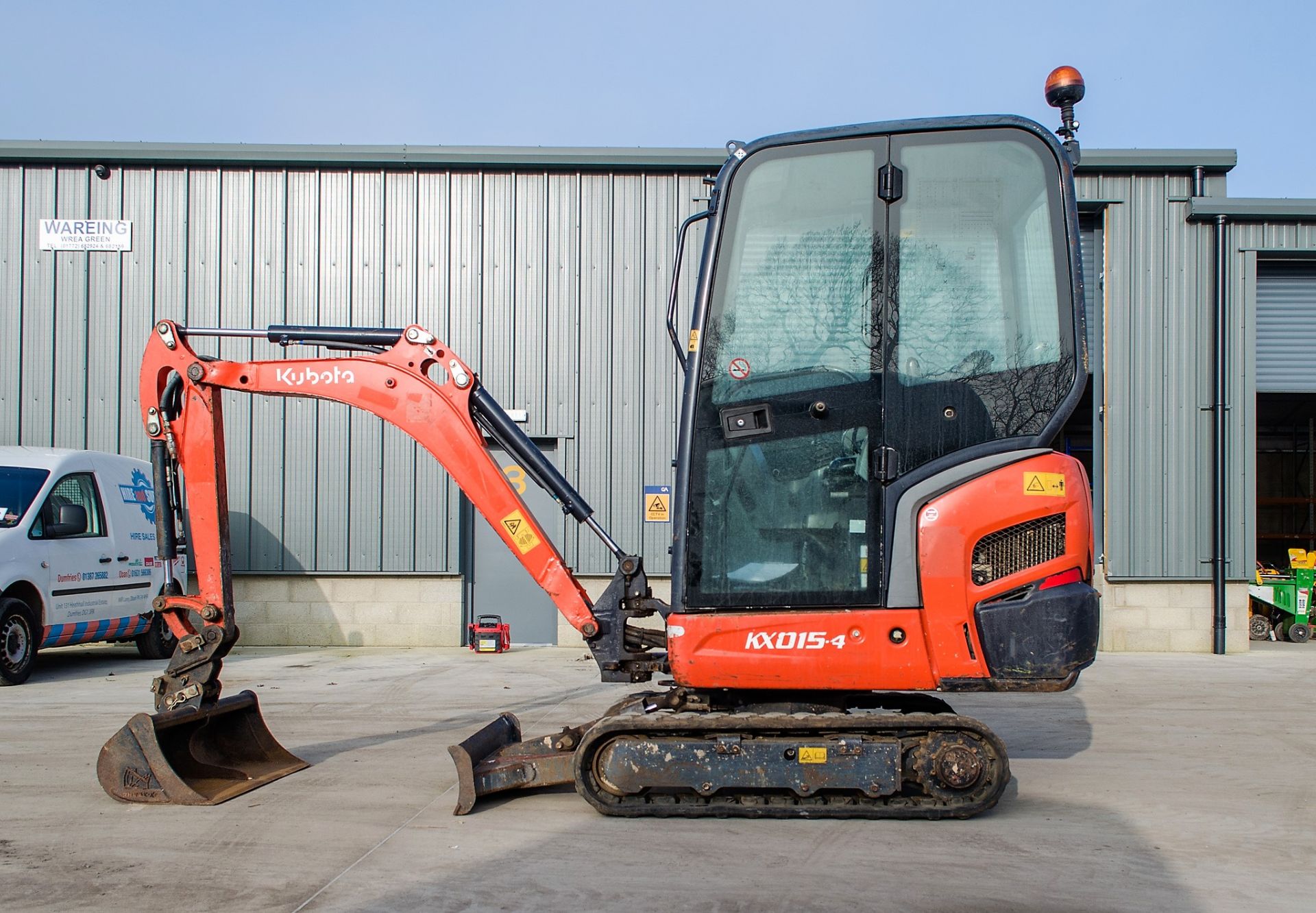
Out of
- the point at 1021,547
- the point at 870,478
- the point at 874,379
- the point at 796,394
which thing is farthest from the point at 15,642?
the point at 1021,547

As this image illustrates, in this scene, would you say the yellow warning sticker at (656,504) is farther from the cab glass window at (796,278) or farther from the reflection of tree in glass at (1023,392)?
the reflection of tree in glass at (1023,392)

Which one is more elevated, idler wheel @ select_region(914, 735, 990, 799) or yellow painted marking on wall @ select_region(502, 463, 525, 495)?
yellow painted marking on wall @ select_region(502, 463, 525, 495)

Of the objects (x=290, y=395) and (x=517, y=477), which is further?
(x=517, y=477)

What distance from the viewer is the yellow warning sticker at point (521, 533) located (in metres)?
5.78

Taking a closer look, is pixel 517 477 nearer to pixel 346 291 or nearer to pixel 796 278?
pixel 346 291

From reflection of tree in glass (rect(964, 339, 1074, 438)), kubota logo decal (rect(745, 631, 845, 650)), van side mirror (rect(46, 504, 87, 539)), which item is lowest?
kubota logo decal (rect(745, 631, 845, 650))

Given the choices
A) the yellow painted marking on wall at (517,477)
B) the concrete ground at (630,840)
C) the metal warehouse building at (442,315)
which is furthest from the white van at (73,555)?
the yellow painted marking on wall at (517,477)

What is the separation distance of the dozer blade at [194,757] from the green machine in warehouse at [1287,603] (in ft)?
46.8

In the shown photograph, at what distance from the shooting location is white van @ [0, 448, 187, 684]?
9.92 m

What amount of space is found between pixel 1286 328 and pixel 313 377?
13.4m

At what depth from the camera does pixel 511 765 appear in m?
5.46

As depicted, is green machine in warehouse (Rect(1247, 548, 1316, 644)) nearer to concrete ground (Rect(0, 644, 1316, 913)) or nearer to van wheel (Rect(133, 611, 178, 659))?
concrete ground (Rect(0, 644, 1316, 913))

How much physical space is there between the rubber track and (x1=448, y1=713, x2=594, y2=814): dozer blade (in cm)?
31

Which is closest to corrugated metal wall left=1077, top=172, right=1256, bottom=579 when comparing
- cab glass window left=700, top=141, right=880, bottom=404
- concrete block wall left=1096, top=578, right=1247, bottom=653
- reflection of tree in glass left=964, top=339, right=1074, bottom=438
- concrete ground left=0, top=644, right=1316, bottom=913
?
concrete block wall left=1096, top=578, right=1247, bottom=653
